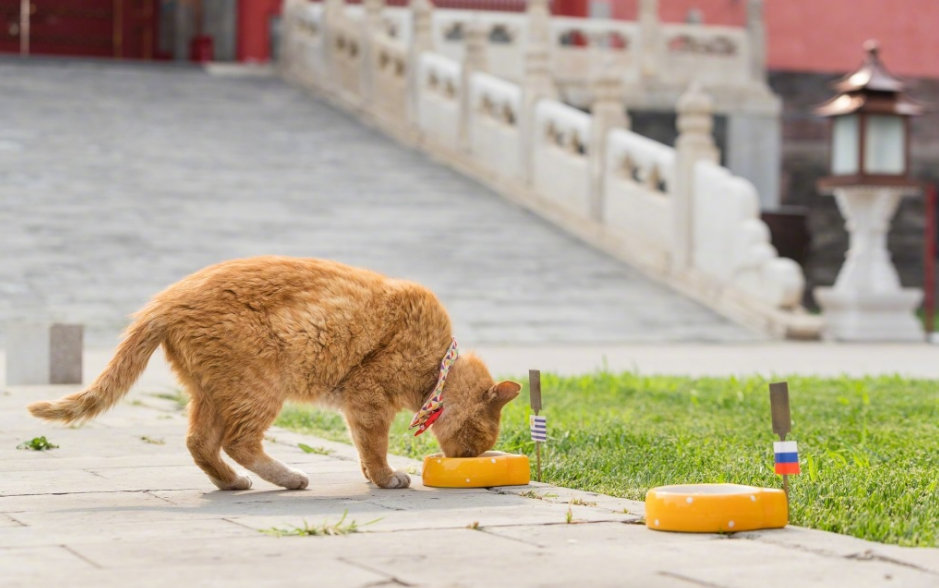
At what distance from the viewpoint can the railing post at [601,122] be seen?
17.2 metres

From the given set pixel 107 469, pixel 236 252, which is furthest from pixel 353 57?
pixel 107 469

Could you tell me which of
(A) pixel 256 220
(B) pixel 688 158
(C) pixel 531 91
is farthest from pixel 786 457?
(C) pixel 531 91

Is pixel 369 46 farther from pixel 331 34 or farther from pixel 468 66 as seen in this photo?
pixel 468 66

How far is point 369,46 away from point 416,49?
4.48 feet

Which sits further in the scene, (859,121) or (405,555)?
(859,121)

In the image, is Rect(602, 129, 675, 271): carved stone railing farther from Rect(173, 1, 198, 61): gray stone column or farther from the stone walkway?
Rect(173, 1, 198, 61): gray stone column

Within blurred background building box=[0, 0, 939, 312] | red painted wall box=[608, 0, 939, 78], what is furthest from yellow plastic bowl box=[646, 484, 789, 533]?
red painted wall box=[608, 0, 939, 78]

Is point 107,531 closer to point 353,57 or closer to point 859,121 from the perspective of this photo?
point 859,121

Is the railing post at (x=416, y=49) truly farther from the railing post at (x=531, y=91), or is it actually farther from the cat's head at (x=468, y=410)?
the cat's head at (x=468, y=410)

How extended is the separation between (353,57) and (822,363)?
1251cm

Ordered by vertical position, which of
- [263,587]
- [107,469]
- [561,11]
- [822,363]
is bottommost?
[822,363]

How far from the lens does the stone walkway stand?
557 inches

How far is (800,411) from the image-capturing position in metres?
7.85

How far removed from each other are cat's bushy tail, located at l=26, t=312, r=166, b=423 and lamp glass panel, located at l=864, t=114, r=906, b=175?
476 inches
